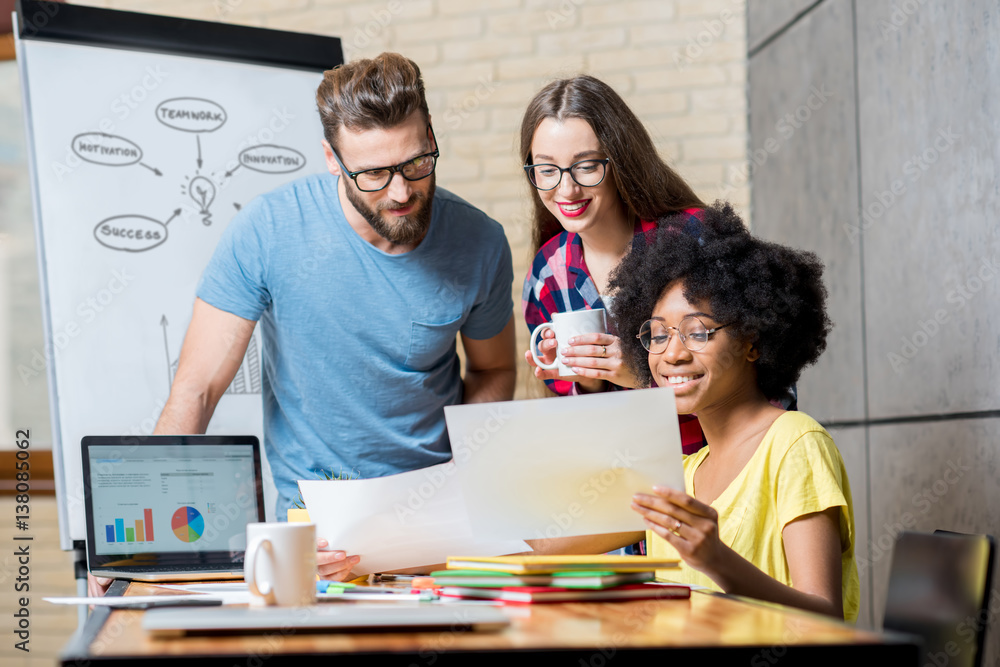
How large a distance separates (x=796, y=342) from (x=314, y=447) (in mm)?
1068

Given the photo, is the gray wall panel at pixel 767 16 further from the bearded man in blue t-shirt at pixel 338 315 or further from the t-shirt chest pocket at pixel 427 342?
the t-shirt chest pocket at pixel 427 342

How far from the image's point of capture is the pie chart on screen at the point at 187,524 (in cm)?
148

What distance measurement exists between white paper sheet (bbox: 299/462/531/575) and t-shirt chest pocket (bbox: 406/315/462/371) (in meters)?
0.81

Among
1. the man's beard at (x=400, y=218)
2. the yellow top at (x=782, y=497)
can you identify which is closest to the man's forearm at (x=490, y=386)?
the man's beard at (x=400, y=218)

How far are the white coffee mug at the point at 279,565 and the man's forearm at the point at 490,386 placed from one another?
127 cm

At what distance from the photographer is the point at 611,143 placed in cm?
184

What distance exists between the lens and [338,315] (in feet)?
6.67

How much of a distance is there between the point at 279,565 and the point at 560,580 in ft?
1.03

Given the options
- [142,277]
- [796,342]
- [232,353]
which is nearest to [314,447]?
[232,353]

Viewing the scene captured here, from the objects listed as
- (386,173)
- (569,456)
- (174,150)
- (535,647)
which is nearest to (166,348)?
(174,150)

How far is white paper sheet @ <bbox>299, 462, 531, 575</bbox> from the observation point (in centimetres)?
119

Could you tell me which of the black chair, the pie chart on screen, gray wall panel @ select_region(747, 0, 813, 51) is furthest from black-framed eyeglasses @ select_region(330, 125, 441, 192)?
gray wall panel @ select_region(747, 0, 813, 51)

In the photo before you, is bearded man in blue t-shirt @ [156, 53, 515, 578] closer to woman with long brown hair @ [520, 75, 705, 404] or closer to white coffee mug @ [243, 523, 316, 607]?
woman with long brown hair @ [520, 75, 705, 404]

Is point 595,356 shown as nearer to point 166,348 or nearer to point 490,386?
point 490,386
